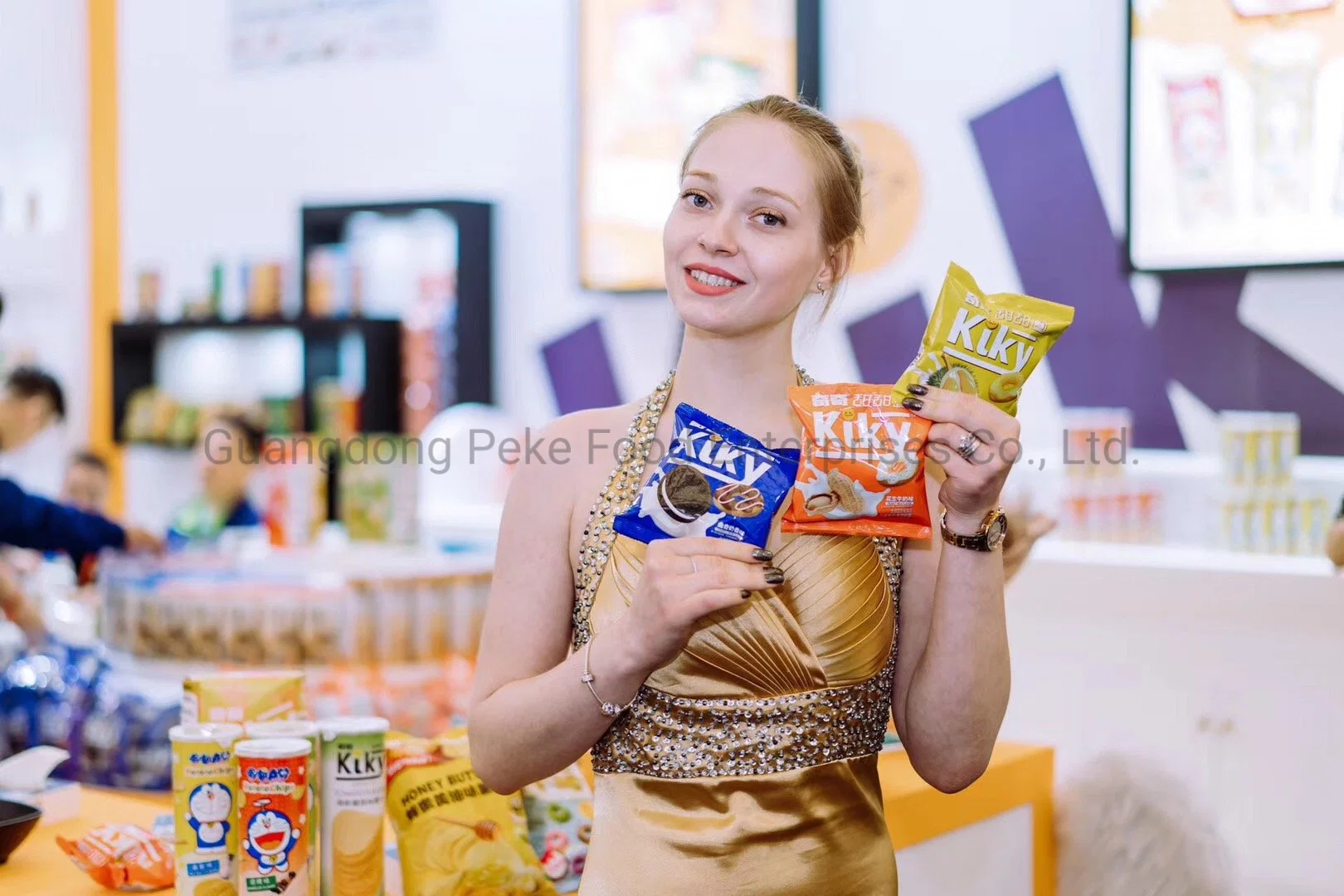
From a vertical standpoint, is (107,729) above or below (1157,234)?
below

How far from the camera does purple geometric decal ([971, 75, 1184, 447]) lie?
4254mm

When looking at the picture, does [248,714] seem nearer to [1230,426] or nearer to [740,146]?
[740,146]

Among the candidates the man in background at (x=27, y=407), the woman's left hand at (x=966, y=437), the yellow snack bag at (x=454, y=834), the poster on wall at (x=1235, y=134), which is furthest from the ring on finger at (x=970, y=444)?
the man in background at (x=27, y=407)

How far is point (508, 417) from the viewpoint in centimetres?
575

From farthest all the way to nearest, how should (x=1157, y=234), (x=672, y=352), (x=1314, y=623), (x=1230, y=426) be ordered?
(x=672, y=352), (x=1157, y=234), (x=1230, y=426), (x=1314, y=623)

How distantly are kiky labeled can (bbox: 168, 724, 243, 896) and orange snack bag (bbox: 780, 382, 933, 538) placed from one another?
0.70 meters

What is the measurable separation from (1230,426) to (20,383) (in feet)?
12.9

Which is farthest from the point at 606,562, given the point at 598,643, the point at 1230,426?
the point at 1230,426

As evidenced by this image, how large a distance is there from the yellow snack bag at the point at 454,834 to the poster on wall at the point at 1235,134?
2.92 metres

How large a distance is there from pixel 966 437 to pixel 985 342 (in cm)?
10

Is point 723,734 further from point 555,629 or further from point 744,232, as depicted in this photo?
point 744,232

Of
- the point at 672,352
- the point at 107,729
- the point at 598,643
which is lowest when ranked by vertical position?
the point at 107,729

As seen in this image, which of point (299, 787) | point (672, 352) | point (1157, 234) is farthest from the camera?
point (672, 352)

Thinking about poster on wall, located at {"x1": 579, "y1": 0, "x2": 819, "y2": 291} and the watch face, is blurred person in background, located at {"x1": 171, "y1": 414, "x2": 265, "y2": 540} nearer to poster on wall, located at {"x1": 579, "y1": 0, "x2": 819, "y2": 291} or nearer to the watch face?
poster on wall, located at {"x1": 579, "y1": 0, "x2": 819, "y2": 291}
